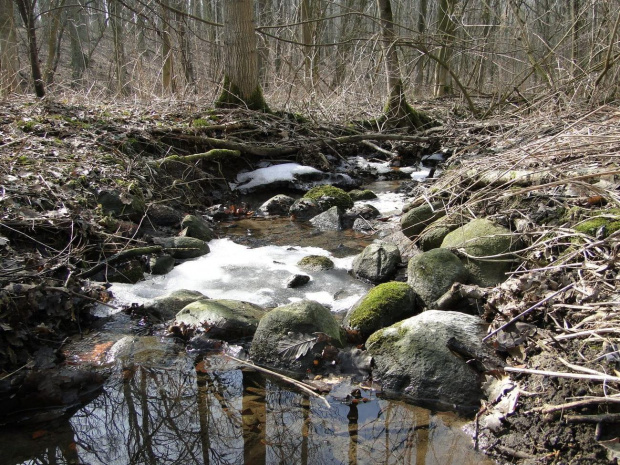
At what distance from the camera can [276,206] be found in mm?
7188

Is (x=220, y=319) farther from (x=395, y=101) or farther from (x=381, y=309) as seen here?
(x=395, y=101)

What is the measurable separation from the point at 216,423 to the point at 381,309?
1507 millimetres

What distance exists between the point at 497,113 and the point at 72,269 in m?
8.14

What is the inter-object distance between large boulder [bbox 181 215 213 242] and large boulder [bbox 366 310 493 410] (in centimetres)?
307

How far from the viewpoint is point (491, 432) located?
250cm

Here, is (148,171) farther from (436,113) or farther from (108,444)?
(436,113)

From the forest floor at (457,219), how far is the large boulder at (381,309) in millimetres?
552

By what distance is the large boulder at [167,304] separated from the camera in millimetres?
3928

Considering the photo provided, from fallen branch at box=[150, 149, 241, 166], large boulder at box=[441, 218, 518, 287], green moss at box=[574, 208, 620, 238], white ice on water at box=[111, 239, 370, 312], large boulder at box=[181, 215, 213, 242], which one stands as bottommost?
white ice on water at box=[111, 239, 370, 312]

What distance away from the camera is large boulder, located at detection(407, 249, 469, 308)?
3.85 m

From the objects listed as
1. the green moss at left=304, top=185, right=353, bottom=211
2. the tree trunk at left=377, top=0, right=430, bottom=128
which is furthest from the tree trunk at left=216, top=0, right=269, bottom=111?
the tree trunk at left=377, top=0, right=430, bottom=128

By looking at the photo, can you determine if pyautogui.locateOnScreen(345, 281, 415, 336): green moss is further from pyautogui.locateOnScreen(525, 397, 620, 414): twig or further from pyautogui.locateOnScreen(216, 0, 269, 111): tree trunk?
pyautogui.locateOnScreen(216, 0, 269, 111): tree trunk

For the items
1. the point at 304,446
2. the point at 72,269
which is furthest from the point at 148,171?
the point at 304,446

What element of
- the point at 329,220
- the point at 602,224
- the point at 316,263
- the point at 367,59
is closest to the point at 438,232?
the point at 316,263
